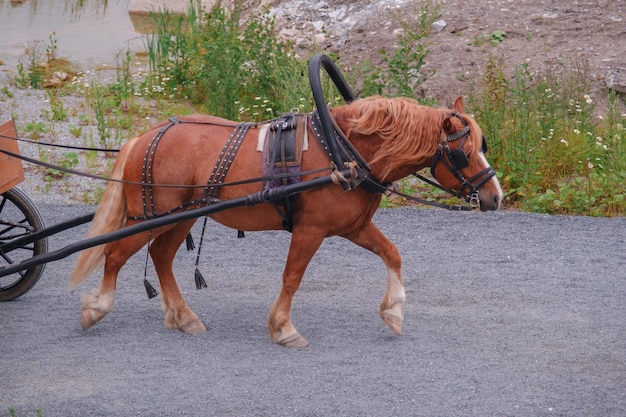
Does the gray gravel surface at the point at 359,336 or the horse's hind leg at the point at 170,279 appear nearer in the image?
the gray gravel surface at the point at 359,336

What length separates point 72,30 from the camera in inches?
598

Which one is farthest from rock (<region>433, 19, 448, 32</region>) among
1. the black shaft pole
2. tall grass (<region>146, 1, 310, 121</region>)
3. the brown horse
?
the black shaft pole

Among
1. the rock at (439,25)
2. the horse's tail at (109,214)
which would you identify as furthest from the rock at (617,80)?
the horse's tail at (109,214)

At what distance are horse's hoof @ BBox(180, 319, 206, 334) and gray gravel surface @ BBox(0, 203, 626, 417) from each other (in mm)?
51

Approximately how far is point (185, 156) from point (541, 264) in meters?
3.01

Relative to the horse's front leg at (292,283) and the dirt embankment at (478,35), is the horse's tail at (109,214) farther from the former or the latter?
the dirt embankment at (478,35)

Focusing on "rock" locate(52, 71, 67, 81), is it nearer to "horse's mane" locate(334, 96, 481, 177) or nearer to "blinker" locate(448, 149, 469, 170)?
"horse's mane" locate(334, 96, 481, 177)

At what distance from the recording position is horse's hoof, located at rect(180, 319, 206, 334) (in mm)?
5727

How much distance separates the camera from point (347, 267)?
23.1ft

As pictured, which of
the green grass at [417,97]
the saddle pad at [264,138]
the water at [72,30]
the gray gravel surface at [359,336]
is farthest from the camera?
the water at [72,30]

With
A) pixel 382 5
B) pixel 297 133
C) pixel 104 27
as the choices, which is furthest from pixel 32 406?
pixel 104 27

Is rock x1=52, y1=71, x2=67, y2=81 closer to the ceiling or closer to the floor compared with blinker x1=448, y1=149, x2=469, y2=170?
closer to the floor

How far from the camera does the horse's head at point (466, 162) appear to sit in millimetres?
5137

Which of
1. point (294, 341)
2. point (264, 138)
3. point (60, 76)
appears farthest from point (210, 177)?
point (60, 76)
